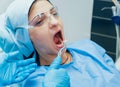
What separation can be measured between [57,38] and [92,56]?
9.8 inches

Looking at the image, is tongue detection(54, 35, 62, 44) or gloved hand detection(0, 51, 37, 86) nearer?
gloved hand detection(0, 51, 37, 86)

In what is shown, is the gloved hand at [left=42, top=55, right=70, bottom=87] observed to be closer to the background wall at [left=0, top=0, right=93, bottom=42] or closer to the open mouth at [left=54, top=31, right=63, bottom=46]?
the open mouth at [left=54, top=31, right=63, bottom=46]

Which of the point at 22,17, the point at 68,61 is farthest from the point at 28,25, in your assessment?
the point at 68,61

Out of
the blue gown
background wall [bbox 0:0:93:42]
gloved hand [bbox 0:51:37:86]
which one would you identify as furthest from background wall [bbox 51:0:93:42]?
gloved hand [bbox 0:51:37:86]

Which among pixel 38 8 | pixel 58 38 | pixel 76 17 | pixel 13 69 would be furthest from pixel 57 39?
pixel 76 17

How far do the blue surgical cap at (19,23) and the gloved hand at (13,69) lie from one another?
131mm

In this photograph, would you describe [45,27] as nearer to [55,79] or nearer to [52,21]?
A: [52,21]

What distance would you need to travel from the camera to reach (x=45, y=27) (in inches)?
54.6

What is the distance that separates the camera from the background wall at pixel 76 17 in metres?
2.14

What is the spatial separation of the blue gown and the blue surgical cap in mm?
177

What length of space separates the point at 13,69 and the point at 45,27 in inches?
11.5

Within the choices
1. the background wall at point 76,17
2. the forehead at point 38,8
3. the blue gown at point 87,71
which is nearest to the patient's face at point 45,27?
the forehead at point 38,8

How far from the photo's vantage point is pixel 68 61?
1504 millimetres

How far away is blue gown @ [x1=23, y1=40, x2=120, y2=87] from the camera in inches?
53.8
